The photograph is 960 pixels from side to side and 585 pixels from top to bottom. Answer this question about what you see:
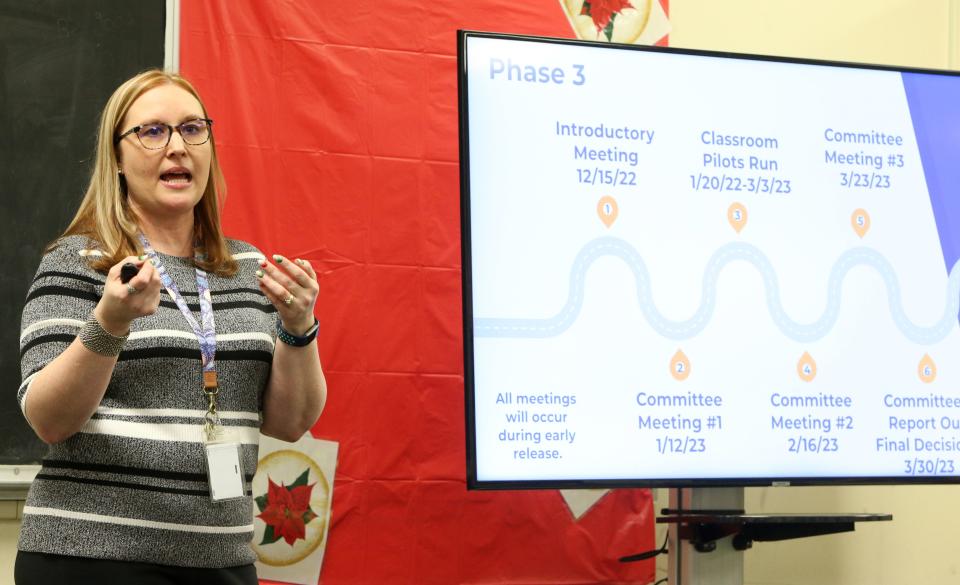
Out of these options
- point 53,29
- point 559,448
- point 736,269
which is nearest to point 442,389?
point 559,448

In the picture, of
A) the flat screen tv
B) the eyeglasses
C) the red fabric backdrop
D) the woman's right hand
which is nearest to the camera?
the woman's right hand

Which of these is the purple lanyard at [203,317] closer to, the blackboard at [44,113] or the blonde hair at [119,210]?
the blonde hair at [119,210]

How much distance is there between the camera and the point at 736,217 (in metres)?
2.18

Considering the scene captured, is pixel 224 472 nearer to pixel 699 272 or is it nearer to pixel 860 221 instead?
pixel 699 272

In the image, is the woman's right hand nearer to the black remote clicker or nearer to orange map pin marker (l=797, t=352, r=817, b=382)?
the black remote clicker

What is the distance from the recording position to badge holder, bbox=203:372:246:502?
144cm

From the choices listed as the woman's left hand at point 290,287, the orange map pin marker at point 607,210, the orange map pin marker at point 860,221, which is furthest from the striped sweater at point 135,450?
the orange map pin marker at point 860,221

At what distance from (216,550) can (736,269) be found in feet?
4.05

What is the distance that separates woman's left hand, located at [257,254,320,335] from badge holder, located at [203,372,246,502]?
0.14 m

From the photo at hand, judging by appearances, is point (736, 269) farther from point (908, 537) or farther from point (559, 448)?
A: point (908, 537)

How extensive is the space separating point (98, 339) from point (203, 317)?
0.74 ft

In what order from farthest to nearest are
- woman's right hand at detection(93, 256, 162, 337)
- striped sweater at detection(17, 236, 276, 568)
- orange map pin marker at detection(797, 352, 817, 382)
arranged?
1. orange map pin marker at detection(797, 352, 817, 382)
2. striped sweater at detection(17, 236, 276, 568)
3. woman's right hand at detection(93, 256, 162, 337)

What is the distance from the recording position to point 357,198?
2355 millimetres

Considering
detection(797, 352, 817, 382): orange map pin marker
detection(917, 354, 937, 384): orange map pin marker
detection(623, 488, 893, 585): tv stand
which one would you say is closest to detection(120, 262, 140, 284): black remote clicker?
detection(623, 488, 893, 585): tv stand
